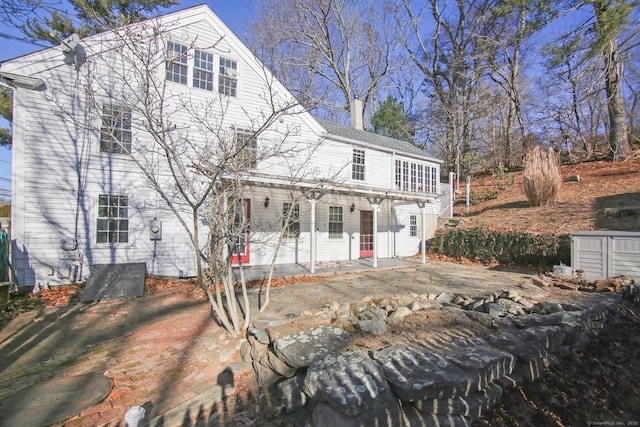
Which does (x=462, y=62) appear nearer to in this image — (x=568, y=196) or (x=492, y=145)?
(x=492, y=145)

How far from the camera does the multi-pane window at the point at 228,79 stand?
915 centimetres

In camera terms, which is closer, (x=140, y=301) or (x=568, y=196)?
(x=140, y=301)

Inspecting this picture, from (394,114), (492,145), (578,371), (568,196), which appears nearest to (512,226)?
(568,196)

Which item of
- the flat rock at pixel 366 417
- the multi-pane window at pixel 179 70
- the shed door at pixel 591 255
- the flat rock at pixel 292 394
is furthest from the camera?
the multi-pane window at pixel 179 70

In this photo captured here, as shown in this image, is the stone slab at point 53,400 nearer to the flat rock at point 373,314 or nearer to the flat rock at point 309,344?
the flat rock at point 309,344

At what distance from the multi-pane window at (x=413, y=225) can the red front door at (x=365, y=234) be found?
8.28 ft

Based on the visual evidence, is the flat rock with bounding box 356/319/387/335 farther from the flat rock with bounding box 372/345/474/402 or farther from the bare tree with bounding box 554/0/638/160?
the bare tree with bounding box 554/0/638/160

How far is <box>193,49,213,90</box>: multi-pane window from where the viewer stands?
8.86 metres

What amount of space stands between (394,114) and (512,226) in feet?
39.1

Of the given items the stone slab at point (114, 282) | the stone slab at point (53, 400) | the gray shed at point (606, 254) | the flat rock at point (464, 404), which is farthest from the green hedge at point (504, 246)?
the stone slab at point (114, 282)

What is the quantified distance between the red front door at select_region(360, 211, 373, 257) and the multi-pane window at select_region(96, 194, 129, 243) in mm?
8240

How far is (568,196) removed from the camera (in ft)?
40.3

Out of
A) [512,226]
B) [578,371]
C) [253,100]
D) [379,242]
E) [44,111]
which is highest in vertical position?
[253,100]

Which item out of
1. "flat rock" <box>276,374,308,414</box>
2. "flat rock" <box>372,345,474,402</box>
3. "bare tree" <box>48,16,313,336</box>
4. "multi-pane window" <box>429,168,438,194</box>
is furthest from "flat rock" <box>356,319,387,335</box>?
"multi-pane window" <box>429,168,438,194</box>
